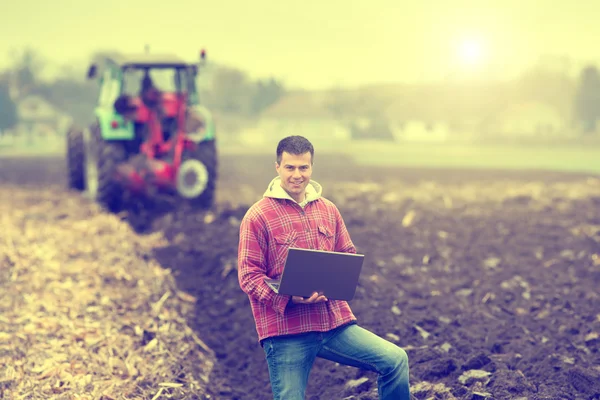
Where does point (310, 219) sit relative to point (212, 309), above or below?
above

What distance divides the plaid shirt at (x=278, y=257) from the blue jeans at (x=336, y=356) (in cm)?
6

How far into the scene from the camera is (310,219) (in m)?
4.10

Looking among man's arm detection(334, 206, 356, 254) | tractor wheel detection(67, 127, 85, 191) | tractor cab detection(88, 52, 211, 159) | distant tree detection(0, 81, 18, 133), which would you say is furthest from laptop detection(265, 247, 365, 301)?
distant tree detection(0, 81, 18, 133)

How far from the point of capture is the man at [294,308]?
155 inches

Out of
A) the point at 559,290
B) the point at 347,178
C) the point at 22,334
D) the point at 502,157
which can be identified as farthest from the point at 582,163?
the point at 22,334

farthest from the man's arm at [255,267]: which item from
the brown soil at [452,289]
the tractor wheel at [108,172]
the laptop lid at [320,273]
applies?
the tractor wheel at [108,172]

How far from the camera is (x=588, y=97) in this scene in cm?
3491

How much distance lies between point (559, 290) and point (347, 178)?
1103 centimetres

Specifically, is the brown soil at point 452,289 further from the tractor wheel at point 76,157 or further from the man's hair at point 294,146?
the tractor wheel at point 76,157

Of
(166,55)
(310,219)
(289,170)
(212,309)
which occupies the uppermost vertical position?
(166,55)

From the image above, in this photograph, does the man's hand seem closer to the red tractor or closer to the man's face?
the man's face

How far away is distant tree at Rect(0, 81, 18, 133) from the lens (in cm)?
3453

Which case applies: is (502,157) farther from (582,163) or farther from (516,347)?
(516,347)

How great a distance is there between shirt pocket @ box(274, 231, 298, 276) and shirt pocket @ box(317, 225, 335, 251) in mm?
145
